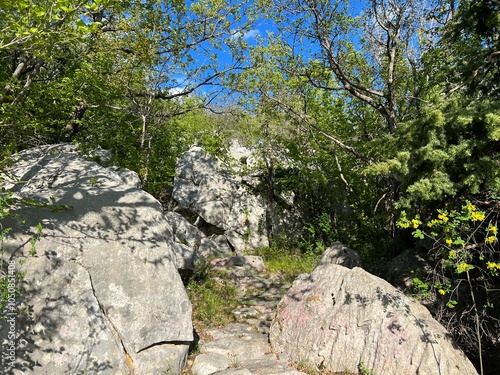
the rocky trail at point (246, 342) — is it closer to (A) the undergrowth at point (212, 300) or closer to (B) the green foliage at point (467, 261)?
(A) the undergrowth at point (212, 300)

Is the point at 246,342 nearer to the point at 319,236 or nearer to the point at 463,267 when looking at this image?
the point at 463,267

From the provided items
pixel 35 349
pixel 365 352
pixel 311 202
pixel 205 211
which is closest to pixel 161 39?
pixel 205 211

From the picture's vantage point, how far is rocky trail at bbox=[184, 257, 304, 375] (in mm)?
5207

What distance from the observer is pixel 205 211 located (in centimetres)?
1409

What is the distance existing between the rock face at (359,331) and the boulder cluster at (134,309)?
2 cm

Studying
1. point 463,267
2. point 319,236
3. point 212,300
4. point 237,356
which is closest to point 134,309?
point 237,356

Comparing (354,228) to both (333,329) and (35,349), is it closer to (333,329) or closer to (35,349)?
(333,329)

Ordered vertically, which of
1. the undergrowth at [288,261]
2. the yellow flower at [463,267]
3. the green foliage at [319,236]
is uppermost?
the yellow flower at [463,267]

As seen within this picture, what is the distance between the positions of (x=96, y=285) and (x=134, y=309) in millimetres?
612

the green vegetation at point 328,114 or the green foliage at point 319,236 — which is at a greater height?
the green vegetation at point 328,114

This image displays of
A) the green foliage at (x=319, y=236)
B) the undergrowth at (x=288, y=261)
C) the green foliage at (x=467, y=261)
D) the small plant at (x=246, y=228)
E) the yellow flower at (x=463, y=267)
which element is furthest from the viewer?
the small plant at (x=246, y=228)

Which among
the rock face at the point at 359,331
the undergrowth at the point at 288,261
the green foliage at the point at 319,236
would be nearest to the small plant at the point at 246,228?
the undergrowth at the point at 288,261

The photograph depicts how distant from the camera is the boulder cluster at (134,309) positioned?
4.29 m

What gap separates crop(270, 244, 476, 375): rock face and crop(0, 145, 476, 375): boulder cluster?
0.05 ft
